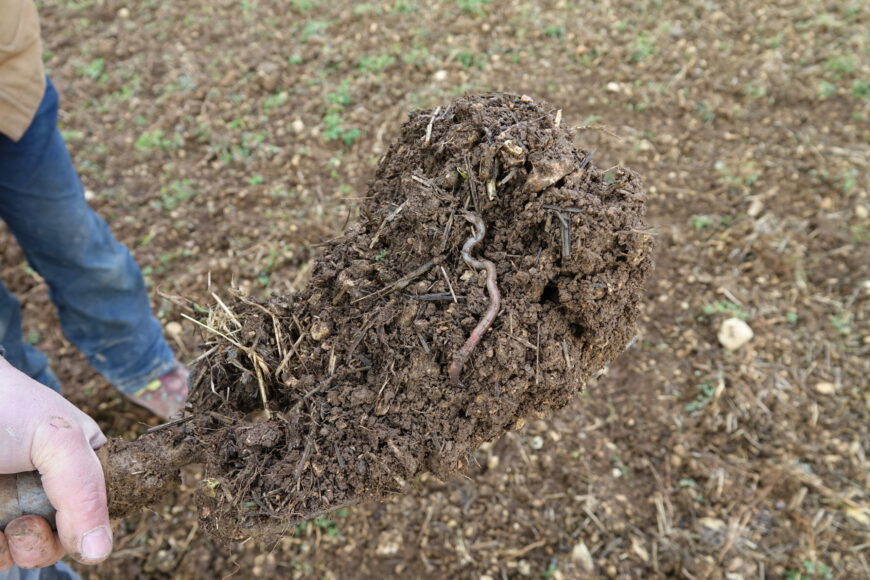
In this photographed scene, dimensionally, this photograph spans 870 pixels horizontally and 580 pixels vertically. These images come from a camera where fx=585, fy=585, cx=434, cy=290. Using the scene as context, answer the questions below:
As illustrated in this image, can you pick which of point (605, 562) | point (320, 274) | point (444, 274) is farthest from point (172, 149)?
point (605, 562)

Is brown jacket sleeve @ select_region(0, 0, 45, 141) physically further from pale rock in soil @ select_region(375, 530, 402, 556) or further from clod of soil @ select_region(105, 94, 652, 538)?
pale rock in soil @ select_region(375, 530, 402, 556)

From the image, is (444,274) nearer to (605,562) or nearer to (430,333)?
(430,333)

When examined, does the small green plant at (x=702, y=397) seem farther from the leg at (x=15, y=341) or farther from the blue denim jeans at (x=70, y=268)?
the leg at (x=15, y=341)

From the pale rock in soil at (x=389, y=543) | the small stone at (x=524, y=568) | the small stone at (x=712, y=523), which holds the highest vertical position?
the pale rock in soil at (x=389, y=543)

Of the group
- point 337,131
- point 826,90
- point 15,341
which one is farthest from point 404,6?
point 15,341

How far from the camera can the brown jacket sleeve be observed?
2035 millimetres

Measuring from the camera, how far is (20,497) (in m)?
1.33

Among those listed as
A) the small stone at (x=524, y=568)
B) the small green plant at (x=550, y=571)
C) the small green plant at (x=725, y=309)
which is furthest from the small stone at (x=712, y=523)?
the small green plant at (x=725, y=309)

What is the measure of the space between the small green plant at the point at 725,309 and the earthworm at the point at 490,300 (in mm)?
2218

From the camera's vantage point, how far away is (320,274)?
1.52 metres

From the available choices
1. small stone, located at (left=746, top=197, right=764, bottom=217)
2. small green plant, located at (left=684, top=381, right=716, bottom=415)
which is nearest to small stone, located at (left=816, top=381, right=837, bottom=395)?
small green plant, located at (left=684, top=381, right=716, bottom=415)

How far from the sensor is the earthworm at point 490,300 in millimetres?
1349

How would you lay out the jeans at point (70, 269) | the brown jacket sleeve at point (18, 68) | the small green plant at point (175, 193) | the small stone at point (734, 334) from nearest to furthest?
the brown jacket sleeve at point (18, 68)
the jeans at point (70, 269)
the small stone at point (734, 334)
the small green plant at point (175, 193)

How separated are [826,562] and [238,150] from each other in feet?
12.8
